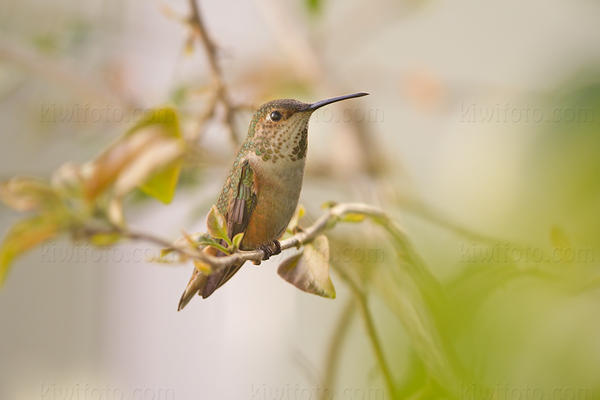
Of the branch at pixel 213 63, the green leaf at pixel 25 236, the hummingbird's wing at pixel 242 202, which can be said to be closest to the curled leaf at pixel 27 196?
the green leaf at pixel 25 236

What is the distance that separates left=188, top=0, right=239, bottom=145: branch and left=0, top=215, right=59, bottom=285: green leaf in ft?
0.94

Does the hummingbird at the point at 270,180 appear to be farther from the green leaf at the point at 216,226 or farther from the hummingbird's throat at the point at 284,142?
the green leaf at the point at 216,226

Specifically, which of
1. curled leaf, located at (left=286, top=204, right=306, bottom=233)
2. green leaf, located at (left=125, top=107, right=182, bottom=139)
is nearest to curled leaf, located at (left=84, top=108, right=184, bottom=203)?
green leaf, located at (left=125, top=107, right=182, bottom=139)

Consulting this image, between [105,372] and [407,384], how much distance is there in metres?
2.47

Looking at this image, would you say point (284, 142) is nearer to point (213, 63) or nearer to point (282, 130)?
point (282, 130)

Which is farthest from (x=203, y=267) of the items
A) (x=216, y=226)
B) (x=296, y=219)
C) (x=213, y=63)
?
(x=213, y=63)

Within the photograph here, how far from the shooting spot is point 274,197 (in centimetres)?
51

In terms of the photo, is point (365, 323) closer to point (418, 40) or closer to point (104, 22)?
point (104, 22)

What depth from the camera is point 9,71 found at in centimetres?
125

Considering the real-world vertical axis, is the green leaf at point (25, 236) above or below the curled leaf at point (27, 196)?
below

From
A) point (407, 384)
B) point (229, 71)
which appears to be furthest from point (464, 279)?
point (229, 71)

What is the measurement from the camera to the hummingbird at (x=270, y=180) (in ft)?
1.65

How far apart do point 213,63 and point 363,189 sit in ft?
1.47

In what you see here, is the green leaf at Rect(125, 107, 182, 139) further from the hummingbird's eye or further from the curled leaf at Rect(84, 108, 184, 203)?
the hummingbird's eye
